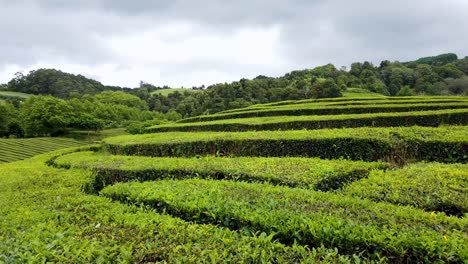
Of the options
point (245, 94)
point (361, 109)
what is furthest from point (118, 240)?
point (245, 94)

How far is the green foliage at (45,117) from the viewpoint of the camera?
63.9 m

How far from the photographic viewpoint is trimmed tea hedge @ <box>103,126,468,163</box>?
8750 mm

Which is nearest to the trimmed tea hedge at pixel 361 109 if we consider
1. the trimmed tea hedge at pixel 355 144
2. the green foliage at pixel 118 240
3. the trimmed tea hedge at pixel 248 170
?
the trimmed tea hedge at pixel 355 144

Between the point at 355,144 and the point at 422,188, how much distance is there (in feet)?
12.7

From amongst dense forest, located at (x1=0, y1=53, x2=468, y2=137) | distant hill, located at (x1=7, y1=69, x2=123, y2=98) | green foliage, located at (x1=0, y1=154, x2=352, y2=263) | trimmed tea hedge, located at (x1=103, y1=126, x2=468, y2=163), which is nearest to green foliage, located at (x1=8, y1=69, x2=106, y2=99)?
distant hill, located at (x1=7, y1=69, x2=123, y2=98)

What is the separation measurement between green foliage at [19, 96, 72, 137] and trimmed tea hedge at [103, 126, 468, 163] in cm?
6295

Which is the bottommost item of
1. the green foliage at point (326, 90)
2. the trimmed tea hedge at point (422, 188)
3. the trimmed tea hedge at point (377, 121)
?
the trimmed tea hedge at point (422, 188)

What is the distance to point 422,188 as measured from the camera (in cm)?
554

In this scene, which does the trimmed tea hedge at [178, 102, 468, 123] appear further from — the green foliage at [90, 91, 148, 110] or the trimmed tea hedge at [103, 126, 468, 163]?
the green foliage at [90, 91, 148, 110]

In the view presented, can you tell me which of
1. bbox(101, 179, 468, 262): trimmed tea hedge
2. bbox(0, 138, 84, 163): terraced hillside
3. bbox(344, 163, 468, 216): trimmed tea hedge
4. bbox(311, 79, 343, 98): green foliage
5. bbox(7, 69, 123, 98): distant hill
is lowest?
bbox(0, 138, 84, 163): terraced hillside

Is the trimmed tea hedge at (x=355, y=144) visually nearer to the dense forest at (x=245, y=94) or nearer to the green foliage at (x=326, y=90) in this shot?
the green foliage at (x=326, y=90)

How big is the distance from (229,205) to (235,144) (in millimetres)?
6546

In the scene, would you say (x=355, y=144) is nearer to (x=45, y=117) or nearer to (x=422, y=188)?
(x=422, y=188)

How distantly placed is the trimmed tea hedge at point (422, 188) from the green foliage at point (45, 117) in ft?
228
